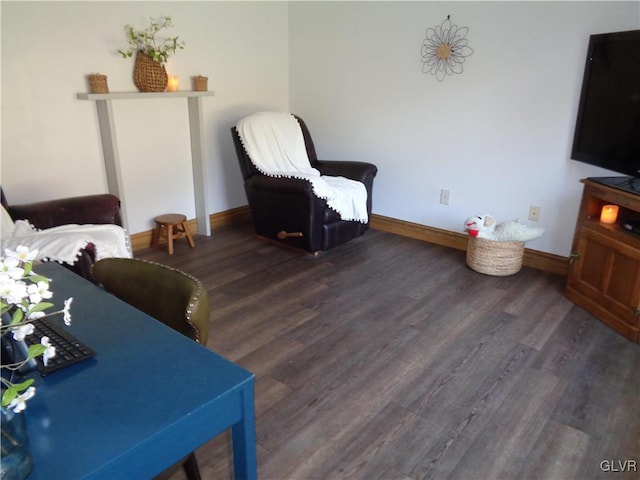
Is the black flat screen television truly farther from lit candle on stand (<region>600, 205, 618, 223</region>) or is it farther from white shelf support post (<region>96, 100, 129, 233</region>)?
white shelf support post (<region>96, 100, 129, 233</region>)

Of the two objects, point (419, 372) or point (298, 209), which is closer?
point (419, 372)

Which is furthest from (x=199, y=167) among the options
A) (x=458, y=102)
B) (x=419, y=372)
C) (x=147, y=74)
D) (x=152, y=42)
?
(x=419, y=372)

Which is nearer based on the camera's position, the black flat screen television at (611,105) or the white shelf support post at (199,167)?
Answer: the black flat screen television at (611,105)

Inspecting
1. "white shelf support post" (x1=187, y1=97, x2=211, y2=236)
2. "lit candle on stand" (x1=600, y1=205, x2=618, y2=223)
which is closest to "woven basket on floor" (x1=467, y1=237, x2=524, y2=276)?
"lit candle on stand" (x1=600, y1=205, x2=618, y2=223)

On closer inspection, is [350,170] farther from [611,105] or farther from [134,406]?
[134,406]

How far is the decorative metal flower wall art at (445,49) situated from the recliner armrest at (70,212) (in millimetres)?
2435

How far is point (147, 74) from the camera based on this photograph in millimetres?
3326

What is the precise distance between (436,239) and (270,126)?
63.5 inches

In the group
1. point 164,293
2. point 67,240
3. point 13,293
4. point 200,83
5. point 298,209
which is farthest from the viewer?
point 200,83

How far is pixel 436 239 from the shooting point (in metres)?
3.88

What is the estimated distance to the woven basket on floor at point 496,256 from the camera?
125 inches

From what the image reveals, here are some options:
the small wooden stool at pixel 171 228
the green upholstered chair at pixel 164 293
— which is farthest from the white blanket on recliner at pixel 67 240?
the green upholstered chair at pixel 164 293

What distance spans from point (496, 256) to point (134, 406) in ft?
9.15

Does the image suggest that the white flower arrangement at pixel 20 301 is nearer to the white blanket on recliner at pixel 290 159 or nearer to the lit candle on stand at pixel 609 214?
the white blanket on recliner at pixel 290 159
